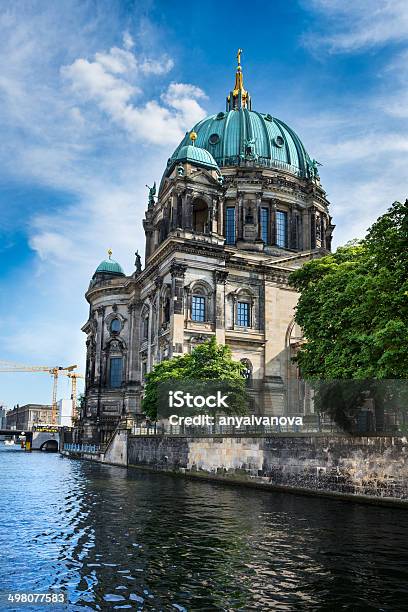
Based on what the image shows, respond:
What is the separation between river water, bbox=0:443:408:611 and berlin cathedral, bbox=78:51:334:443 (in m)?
35.0

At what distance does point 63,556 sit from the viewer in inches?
683

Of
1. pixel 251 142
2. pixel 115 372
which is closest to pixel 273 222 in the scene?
pixel 251 142

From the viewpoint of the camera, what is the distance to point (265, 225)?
259 ft

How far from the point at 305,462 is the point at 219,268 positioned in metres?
33.1

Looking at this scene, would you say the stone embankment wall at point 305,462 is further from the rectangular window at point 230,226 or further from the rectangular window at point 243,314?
the rectangular window at point 230,226

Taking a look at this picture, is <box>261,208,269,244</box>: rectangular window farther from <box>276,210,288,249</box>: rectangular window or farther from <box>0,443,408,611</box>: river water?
<box>0,443,408,611</box>: river water

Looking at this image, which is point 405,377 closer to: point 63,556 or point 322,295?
point 322,295

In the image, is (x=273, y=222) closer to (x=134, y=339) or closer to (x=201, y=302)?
(x=201, y=302)

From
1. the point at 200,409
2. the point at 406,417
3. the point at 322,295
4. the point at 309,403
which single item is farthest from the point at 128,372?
the point at 406,417

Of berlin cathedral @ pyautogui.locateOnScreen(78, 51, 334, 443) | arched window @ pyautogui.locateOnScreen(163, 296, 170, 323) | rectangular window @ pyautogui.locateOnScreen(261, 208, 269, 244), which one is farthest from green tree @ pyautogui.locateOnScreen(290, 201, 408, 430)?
rectangular window @ pyautogui.locateOnScreen(261, 208, 269, 244)

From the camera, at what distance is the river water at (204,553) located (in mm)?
13719

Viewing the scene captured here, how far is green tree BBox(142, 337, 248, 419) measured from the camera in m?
48.7

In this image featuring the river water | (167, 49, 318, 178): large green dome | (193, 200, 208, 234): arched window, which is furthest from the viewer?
(167, 49, 318, 178): large green dome

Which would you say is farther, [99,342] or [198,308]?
[99,342]
